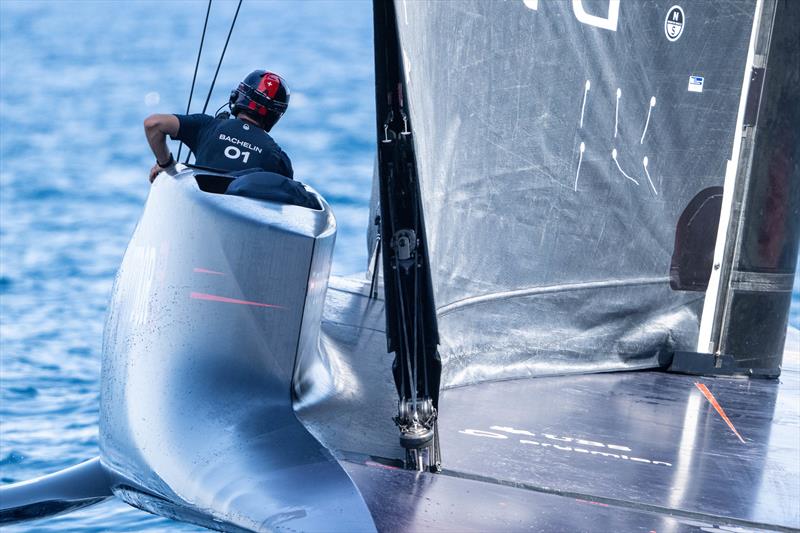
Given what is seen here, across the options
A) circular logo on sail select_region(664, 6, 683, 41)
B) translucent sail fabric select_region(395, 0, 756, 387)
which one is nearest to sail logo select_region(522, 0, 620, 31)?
translucent sail fabric select_region(395, 0, 756, 387)

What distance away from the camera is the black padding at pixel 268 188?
279cm

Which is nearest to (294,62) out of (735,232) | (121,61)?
(121,61)

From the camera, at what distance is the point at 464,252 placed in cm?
339

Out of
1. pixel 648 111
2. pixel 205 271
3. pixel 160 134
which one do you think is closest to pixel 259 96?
pixel 160 134

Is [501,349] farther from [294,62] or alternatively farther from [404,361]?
[294,62]

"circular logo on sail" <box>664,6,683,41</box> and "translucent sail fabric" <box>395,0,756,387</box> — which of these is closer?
"translucent sail fabric" <box>395,0,756,387</box>

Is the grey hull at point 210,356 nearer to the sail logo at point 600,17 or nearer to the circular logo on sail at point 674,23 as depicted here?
the sail logo at point 600,17

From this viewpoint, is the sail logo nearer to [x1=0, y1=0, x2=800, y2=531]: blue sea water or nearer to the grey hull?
the grey hull

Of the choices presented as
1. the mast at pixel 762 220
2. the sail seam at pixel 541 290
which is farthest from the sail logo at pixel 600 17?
the sail seam at pixel 541 290

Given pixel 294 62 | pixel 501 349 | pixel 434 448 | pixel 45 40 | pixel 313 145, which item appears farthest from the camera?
pixel 45 40

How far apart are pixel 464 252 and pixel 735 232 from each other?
104 centimetres

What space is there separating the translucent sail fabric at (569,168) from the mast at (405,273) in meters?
0.49

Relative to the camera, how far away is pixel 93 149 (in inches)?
590

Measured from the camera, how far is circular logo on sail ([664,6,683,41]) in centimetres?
372
